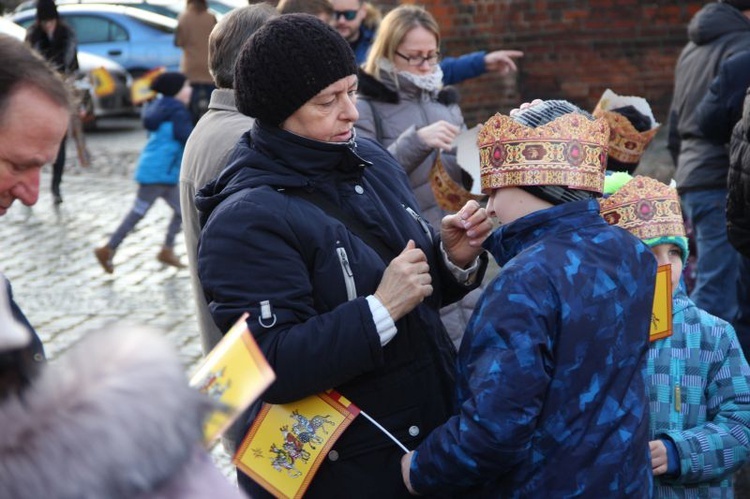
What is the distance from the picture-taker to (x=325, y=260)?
109 inches

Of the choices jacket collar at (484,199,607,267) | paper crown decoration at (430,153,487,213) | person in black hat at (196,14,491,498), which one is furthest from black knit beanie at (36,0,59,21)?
jacket collar at (484,199,607,267)

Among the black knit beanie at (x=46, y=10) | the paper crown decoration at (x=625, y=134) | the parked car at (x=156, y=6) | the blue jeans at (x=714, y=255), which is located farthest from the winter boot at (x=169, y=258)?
the parked car at (x=156, y=6)

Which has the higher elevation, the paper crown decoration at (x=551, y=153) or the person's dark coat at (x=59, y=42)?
the paper crown decoration at (x=551, y=153)

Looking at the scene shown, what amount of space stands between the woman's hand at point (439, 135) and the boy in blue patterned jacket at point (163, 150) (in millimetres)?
4585

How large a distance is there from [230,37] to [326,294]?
44.5 inches

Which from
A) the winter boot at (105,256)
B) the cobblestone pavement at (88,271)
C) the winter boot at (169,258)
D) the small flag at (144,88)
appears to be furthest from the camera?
the small flag at (144,88)

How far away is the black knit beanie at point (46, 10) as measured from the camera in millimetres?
12633

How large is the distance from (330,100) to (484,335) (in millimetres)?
754

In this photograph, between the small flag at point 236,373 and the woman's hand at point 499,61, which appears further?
the woman's hand at point 499,61

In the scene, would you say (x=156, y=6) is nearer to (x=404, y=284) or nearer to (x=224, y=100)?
(x=224, y=100)

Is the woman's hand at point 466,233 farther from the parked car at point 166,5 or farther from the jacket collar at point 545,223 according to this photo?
the parked car at point 166,5

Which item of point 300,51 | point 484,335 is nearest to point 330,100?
point 300,51

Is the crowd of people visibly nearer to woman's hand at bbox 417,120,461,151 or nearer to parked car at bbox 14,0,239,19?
woman's hand at bbox 417,120,461,151

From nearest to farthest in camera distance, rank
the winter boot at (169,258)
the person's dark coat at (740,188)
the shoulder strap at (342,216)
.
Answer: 1. the shoulder strap at (342,216)
2. the person's dark coat at (740,188)
3. the winter boot at (169,258)
